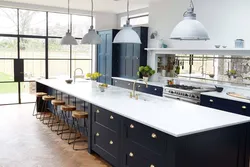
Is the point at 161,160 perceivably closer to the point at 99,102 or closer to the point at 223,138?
the point at 223,138

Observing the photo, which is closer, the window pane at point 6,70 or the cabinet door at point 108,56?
the window pane at point 6,70

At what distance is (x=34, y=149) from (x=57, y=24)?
521 cm

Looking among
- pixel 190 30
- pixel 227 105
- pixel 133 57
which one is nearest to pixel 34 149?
pixel 190 30

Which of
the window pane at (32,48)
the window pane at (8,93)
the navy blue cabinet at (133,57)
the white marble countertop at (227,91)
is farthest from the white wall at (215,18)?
the window pane at (8,93)

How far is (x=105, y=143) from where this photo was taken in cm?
385

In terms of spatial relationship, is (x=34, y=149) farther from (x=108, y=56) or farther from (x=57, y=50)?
(x=57, y=50)

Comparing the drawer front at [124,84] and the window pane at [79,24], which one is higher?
the window pane at [79,24]

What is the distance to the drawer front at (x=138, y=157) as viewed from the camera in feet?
9.31

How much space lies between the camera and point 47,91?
7359 mm

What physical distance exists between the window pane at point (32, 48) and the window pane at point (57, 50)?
25cm

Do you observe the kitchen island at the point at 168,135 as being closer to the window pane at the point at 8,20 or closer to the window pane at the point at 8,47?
the window pane at the point at 8,47

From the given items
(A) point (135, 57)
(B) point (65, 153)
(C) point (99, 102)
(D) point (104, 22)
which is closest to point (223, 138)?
(C) point (99, 102)

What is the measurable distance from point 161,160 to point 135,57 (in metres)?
5.26

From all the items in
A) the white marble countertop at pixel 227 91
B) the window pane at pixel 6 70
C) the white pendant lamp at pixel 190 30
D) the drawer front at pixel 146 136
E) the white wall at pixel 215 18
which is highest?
the white wall at pixel 215 18
